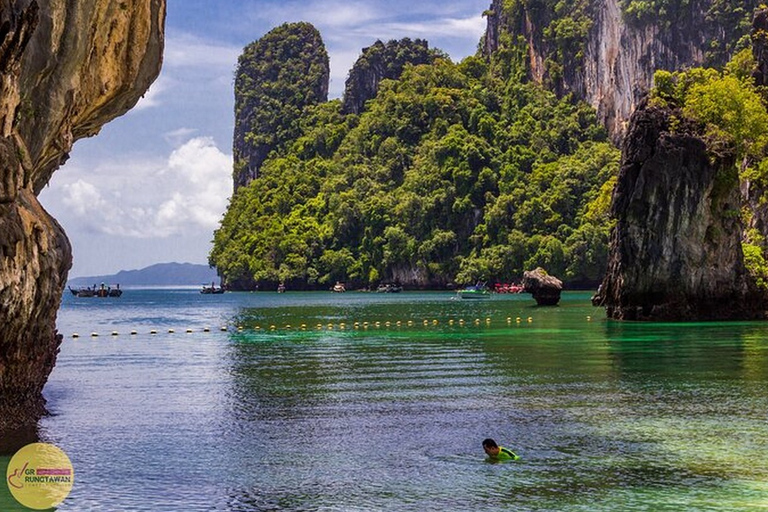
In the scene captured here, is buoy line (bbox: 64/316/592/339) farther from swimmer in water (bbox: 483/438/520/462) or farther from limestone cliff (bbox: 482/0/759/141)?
limestone cliff (bbox: 482/0/759/141)

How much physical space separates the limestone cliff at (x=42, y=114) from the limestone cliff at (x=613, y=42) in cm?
11467

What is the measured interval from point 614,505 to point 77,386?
72.7 ft

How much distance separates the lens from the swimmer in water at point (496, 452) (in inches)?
753

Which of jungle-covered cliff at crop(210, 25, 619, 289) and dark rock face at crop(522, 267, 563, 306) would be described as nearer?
dark rock face at crop(522, 267, 563, 306)

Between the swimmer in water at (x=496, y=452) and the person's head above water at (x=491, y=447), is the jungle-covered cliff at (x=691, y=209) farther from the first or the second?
the person's head above water at (x=491, y=447)

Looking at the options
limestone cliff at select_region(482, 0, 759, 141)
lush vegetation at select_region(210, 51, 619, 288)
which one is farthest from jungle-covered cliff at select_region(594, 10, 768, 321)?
limestone cliff at select_region(482, 0, 759, 141)

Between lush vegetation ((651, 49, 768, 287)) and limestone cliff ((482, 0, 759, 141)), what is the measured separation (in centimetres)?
7068

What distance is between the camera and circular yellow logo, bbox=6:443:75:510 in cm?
1672

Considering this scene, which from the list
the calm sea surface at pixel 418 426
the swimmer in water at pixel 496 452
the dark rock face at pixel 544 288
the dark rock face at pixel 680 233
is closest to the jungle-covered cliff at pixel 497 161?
the dark rock face at pixel 544 288

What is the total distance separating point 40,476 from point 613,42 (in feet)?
477

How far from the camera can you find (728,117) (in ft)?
202

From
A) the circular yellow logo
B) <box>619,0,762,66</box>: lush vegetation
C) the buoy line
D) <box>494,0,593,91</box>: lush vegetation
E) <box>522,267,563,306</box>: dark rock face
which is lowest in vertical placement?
the circular yellow logo

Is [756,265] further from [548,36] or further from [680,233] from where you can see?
[548,36]

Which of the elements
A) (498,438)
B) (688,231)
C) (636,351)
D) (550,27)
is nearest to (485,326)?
(688,231)
